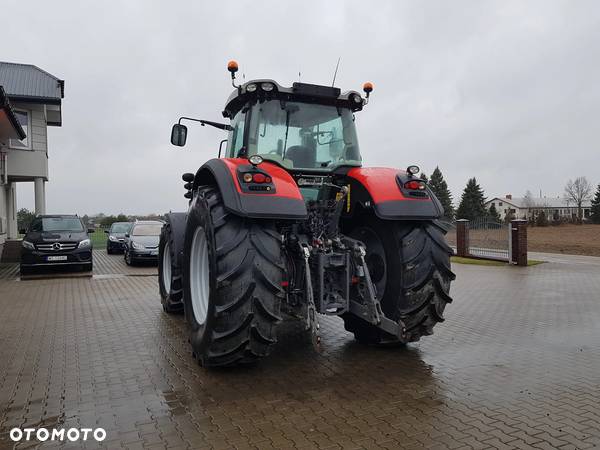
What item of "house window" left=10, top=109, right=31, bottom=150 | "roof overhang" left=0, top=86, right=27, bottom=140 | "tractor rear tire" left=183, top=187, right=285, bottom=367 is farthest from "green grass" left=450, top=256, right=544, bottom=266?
"house window" left=10, top=109, right=31, bottom=150

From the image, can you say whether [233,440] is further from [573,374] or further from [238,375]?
[573,374]

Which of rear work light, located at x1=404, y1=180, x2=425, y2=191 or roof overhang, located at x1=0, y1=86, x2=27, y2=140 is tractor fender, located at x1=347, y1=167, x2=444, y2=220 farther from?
roof overhang, located at x1=0, y1=86, x2=27, y2=140

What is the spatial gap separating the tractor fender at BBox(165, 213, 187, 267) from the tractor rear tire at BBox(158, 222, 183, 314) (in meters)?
0.01

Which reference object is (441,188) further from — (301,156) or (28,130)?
(301,156)

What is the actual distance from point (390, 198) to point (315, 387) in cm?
184

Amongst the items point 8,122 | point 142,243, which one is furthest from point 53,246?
point 8,122

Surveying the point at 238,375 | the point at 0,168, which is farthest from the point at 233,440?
the point at 0,168

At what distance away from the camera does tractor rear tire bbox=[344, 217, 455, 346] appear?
14.8 ft

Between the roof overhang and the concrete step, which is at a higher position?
the roof overhang

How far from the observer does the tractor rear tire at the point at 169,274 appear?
6.60m

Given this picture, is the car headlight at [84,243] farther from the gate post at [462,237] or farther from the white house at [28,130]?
the gate post at [462,237]

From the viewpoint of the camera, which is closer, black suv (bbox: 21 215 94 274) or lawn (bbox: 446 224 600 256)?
black suv (bbox: 21 215 94 274)

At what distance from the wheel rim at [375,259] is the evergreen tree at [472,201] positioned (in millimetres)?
57705

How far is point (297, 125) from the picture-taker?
5.09 meters
